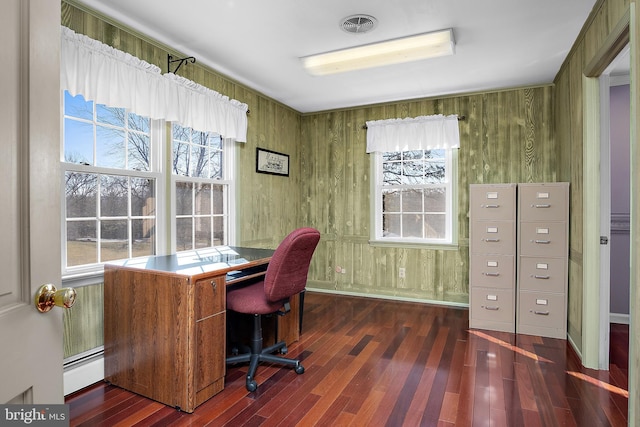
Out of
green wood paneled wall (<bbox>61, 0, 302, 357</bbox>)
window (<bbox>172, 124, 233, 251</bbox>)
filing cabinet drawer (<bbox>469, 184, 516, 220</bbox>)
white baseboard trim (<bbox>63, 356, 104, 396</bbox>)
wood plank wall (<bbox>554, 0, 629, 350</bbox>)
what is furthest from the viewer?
filing cabinet drawer (<bbox>469, 184, 516, 220</bbox>)

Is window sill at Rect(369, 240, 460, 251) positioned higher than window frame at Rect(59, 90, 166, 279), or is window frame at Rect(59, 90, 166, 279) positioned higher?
window frame at Rect(59, 90, 166, 279)

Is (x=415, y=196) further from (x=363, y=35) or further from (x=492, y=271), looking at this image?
(x=363, y=35)

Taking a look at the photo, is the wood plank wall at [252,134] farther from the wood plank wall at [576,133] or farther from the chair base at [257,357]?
the wood plank wall at [576,133]

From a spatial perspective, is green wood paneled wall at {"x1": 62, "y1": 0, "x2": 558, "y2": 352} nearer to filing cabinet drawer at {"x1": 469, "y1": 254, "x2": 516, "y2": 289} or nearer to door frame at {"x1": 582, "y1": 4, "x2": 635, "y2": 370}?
filing cabinet drawer at {"x1": 469, "y1": 254, "x2": 516, "y2": 289}

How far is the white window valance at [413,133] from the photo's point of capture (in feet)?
13.5

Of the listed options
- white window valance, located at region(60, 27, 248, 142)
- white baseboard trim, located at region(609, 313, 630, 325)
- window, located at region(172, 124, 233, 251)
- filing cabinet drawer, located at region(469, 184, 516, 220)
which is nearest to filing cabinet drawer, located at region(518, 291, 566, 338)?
filing cabinet drawer, located at region(469, 184, 516, 220)

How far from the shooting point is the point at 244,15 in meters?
2.47

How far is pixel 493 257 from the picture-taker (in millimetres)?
3467

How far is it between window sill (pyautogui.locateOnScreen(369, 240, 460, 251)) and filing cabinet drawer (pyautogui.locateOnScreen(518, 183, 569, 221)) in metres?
0.96

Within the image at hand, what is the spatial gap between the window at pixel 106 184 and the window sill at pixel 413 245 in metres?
2.66

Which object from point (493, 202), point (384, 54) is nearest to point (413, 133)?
point (493, 202)

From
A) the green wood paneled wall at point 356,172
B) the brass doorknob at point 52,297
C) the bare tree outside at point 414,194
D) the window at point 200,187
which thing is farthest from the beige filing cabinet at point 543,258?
the brass doorknob at point 52,297

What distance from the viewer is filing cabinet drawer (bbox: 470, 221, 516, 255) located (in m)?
3.41

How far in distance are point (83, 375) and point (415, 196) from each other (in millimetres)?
3655
